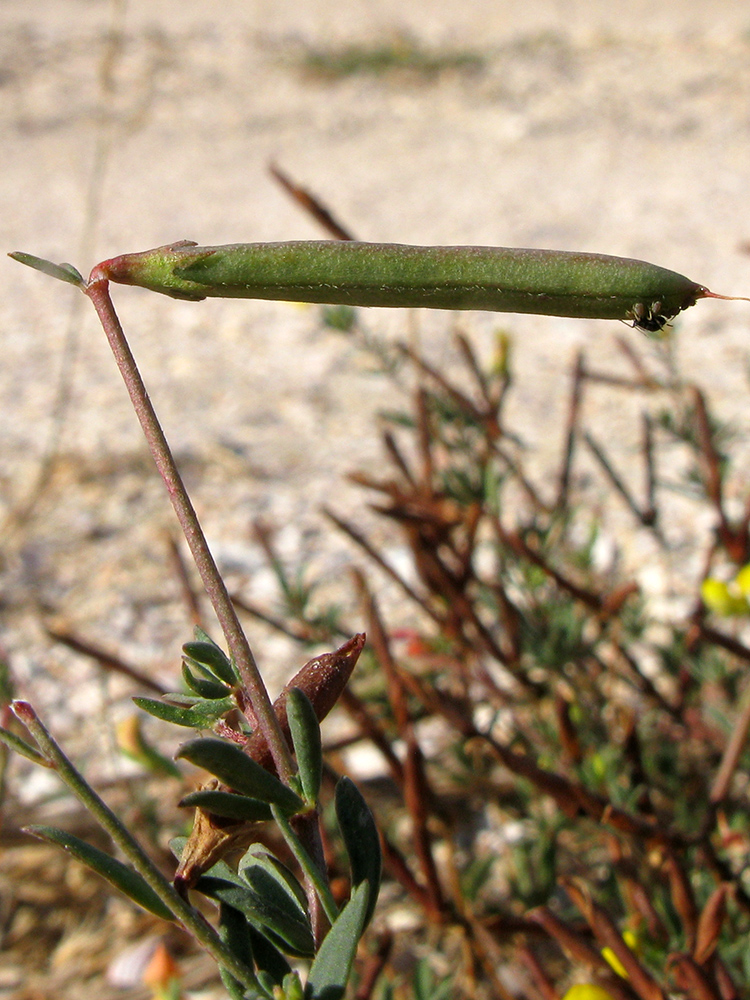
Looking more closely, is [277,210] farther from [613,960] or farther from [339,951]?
[339,951]

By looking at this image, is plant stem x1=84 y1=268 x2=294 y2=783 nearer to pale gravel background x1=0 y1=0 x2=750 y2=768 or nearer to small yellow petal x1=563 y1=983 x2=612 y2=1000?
small yellow petal x1=563 y1=983 x2=612 y2=1000

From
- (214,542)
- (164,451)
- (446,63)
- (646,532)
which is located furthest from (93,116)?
(164,451)

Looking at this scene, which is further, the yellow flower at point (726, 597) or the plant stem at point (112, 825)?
the yellow flower at point (726, 597)

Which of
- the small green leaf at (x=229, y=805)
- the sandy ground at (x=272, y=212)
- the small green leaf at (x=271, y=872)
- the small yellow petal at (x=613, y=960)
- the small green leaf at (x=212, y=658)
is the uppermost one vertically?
the sandy ground at (x=272, y=212)

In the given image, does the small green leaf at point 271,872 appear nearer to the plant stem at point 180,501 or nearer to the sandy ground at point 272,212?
the plant stem at point 180,501

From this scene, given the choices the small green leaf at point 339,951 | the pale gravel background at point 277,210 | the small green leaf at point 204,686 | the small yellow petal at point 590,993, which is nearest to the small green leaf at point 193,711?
the small green leaf at point 204,686
